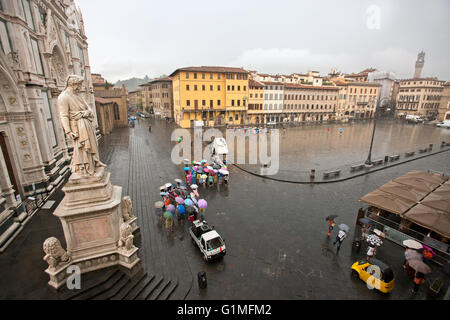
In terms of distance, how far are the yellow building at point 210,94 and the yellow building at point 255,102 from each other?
7.45 feet

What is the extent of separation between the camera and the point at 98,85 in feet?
168

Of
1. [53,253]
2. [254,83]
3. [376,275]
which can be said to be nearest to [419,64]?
[254,83]

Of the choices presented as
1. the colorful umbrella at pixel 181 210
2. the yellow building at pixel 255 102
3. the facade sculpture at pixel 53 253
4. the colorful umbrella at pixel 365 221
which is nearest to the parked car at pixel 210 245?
the colorful umbrella at pixel 181 210

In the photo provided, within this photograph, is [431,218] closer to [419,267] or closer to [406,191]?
[406,191]

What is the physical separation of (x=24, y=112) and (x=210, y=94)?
127 ft

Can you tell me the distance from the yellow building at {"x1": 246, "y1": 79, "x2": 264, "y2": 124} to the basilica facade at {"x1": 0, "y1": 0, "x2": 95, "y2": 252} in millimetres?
42141

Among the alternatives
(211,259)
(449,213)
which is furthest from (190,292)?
(449,213)

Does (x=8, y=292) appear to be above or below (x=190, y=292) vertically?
above

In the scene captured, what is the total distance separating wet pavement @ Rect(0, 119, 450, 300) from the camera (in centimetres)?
761

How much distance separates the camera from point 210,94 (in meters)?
47.5

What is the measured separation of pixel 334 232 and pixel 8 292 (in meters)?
12.8

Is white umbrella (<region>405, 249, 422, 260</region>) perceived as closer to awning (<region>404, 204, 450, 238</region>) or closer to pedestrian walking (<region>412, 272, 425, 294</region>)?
pedestrian walking (<region>412, 272, 425, 294</region>)

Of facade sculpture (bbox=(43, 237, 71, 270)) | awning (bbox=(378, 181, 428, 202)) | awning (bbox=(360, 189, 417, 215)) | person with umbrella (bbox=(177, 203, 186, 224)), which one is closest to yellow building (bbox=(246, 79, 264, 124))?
awning (bbox=(378, 181, 428, 202))
